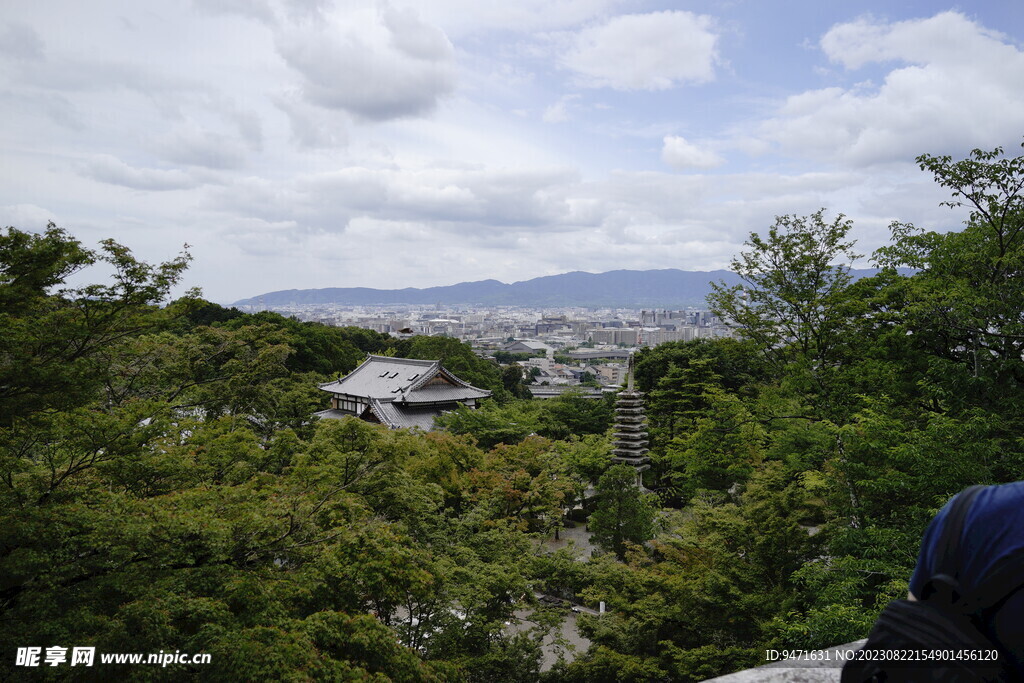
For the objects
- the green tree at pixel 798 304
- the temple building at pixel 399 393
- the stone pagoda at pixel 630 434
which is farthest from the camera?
the temple building at pixel 399 393

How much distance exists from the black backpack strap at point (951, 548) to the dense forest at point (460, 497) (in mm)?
5034

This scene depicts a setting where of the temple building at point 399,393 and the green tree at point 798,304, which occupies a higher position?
the green tree at point 798,304

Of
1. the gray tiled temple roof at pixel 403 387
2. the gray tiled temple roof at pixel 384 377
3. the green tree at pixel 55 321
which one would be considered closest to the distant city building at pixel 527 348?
the gray tiled temple roof at pixel 384 377

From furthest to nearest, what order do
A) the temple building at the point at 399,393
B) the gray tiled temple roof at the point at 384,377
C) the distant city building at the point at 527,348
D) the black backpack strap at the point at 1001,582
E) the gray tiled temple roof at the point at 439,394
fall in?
A: the distant city building at the point at 527,348
the gray tiled temple roof at the point at 384,377
the gray tiled temple roof at the point at 439,394
the temple building at the point at 399,393
the black backpack strap at the point at 1001,582

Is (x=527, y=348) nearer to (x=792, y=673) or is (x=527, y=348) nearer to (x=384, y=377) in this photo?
(x=384, y=377)

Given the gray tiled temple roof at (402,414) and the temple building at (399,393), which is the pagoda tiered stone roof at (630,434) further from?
the gray tiled temple roof at (402,414)

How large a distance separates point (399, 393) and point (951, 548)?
25.5m

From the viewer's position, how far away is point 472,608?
315 inches

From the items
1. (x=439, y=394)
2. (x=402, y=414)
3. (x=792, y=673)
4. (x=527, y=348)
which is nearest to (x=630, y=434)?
(x=439, y=394)

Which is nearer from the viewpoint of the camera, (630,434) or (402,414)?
(630,434)

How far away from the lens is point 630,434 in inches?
728

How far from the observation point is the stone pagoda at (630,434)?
60.4 feet

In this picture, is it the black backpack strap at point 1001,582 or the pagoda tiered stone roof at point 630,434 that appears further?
the pagoda tiered stone roof at point 630,434

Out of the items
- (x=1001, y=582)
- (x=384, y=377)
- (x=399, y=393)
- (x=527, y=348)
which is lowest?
(x=527, y=348)
